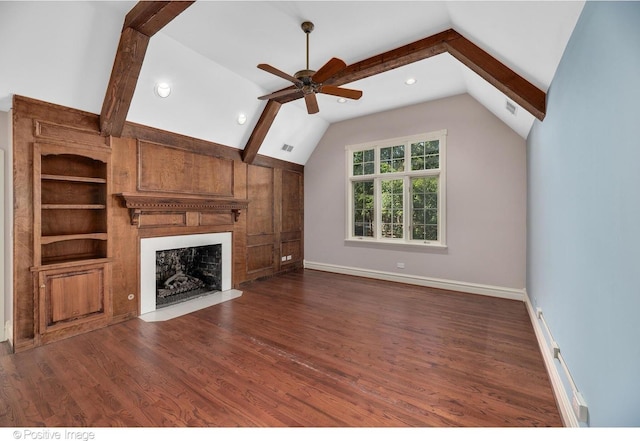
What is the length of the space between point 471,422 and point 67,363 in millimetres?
3423

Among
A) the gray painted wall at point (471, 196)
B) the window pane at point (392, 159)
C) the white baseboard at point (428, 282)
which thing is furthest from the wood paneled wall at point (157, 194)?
the window pane at point (392, 159)

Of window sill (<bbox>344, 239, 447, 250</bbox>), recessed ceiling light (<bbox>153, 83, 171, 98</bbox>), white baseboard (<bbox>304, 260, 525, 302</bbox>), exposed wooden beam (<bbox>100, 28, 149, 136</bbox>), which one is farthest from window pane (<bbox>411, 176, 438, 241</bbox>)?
exposed wooden beam (<bbox>100, 28, 149, 136</bbox>)

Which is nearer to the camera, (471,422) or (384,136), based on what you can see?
(471,422)

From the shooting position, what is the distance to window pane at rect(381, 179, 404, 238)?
557cm

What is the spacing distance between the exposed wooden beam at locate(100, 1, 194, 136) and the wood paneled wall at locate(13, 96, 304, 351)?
0.86 ft

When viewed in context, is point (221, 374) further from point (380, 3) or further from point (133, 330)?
point (380, 3)

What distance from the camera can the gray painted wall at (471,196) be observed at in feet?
14.5

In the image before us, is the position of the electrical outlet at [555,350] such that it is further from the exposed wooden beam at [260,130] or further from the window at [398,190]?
Answer: the exposed wooden beam at [260,130]

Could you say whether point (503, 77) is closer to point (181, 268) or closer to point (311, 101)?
point (311, 101)

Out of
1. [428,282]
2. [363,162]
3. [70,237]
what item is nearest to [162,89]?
[70,237]

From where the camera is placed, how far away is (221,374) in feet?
7.85

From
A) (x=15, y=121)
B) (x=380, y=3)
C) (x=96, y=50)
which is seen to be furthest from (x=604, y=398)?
(x=15, y=121)

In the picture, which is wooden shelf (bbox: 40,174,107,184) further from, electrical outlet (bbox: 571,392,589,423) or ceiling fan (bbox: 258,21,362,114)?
electrical outlet (bbox: 571,392,589,423)

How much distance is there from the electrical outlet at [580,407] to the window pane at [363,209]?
439 cm
